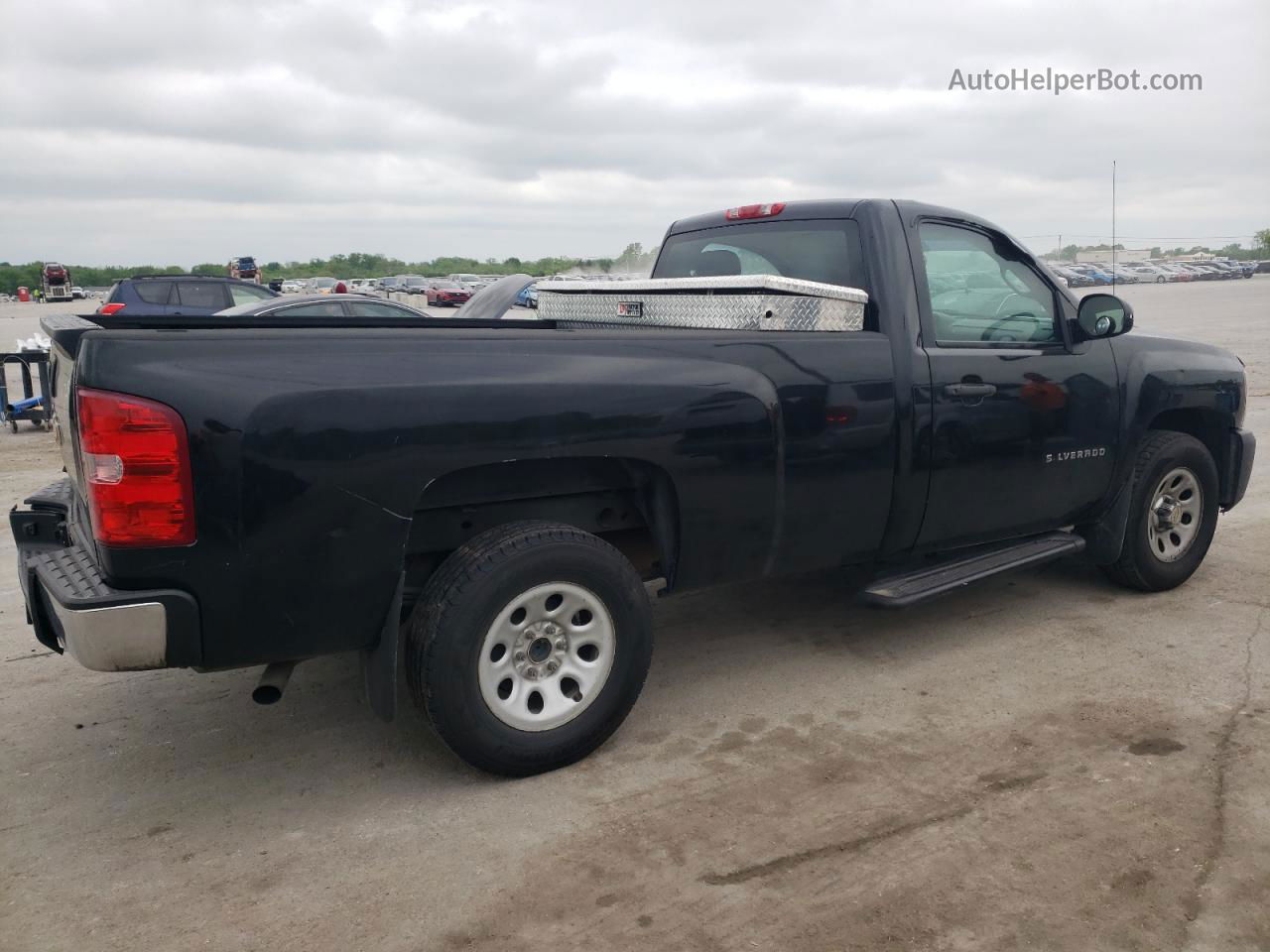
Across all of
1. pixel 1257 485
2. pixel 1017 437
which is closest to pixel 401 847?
pixel 1017 437

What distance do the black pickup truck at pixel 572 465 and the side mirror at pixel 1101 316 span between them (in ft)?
0.04

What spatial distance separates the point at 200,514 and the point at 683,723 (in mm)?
1926

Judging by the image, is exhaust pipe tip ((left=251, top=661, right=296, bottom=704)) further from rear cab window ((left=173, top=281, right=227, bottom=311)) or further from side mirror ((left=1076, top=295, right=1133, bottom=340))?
rear cab window ((left=173, top=281, right=227, bottom=311))

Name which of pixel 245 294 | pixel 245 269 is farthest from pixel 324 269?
pixel 245 294

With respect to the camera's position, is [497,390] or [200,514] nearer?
[200,514]

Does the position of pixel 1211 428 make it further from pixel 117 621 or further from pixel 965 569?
pixel 117 621

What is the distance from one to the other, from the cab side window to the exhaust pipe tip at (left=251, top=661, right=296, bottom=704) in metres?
2.82

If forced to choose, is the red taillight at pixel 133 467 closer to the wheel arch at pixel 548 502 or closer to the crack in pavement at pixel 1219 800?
the wheel arch at pixel 548 502

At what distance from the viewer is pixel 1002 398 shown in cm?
451

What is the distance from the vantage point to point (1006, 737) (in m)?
3.79

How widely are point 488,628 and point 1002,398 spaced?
248cm

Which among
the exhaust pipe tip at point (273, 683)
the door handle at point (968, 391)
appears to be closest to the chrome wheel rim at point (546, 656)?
the exhaust pipe tip at point (273, 683)

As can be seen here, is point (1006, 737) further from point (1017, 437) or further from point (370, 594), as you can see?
point (370, 594)

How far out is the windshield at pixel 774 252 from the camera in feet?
A: 14.7
